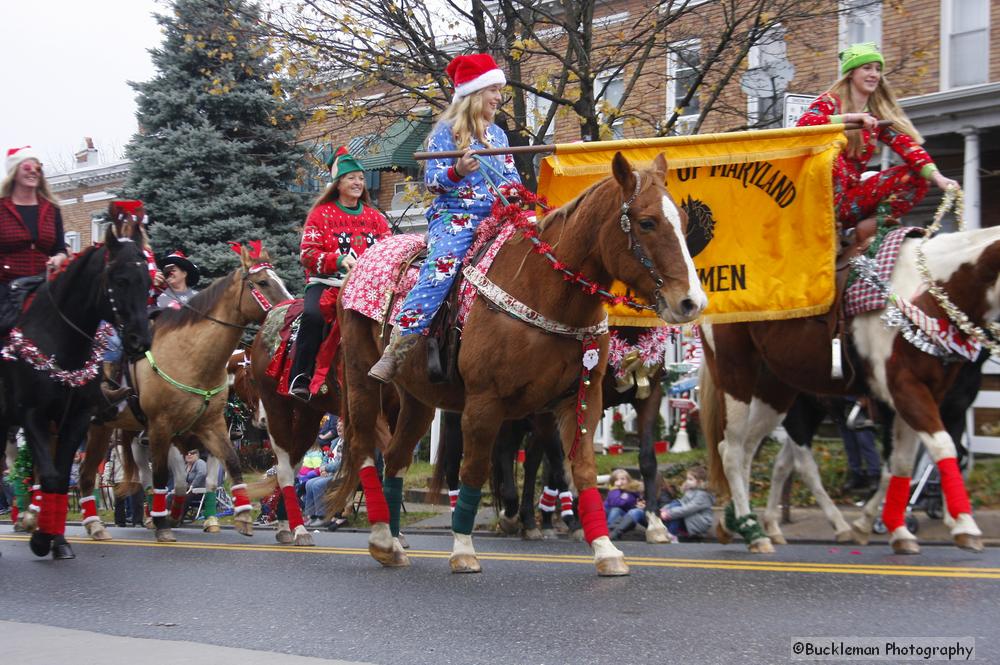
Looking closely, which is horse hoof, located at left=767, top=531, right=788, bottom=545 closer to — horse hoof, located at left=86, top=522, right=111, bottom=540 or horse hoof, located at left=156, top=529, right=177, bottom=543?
horse hoof, located at left=156, top=529, right=177, bottom=543

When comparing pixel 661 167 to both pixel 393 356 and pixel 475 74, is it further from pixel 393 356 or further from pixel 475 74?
pixel 393 356

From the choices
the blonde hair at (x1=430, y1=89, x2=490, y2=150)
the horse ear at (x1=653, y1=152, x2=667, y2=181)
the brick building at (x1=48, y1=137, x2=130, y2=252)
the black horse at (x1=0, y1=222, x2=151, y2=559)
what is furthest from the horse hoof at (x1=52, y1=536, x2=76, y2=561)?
the brick building at (x1=48, y1=137, x2=130, y2=252)

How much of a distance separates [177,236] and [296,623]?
792 inches

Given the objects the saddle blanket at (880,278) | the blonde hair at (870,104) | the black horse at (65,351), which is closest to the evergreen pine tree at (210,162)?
the black horse at (65,351)

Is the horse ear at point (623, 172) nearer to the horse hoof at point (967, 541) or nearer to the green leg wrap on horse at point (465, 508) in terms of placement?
the green leg wrap on horse at point (465, 508)

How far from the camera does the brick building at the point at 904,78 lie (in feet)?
56.4

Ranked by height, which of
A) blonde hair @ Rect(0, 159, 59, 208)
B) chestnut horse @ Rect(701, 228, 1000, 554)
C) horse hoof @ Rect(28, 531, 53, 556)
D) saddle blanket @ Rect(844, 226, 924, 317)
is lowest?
horse hoof @ Rect(28, 531, 53, 556)

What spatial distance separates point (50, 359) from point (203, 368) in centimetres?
345

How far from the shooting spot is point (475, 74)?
7871 millimetres

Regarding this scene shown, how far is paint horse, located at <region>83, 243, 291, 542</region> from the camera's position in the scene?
12.6m

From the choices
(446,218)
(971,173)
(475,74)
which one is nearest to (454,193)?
(446,218)

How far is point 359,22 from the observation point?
621 inches

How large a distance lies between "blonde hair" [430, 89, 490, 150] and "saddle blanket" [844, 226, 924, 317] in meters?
2.82

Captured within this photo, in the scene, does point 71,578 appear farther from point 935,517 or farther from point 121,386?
point 935,517
